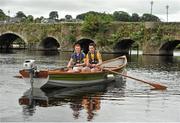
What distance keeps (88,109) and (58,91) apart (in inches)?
223

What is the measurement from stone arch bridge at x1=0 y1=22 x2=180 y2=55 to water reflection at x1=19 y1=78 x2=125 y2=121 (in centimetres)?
4151

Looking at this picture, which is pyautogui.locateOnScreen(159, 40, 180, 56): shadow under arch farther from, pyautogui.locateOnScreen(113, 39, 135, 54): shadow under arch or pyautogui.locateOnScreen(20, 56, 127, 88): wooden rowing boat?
pyautogui.locateOnScreen(20, 56, 127, 88): wooden rowing boat

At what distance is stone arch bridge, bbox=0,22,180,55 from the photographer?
6944 cm

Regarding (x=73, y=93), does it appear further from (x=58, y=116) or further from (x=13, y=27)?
(x=13, y=27)

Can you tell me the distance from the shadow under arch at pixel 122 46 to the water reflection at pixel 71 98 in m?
46.6

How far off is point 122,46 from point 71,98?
5556cm

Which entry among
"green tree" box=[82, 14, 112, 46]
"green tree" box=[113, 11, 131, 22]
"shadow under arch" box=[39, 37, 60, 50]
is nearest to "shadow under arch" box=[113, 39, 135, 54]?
"green tree" box=[82, 14, 112, 46]

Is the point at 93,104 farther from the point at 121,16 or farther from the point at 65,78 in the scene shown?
the point at 121,16

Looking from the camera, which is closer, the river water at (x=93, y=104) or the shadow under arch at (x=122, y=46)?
the river water at (x=93, y=104)

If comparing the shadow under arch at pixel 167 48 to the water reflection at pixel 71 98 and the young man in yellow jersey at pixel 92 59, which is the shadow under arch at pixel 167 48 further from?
the water reflection at pixel 71 98

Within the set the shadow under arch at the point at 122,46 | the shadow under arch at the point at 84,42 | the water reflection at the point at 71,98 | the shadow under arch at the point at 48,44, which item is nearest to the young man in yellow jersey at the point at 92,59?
the water reflection at the point at 71,98

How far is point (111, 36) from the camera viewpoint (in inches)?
2987

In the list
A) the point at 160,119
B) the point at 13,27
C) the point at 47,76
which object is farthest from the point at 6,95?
the point at 13,27

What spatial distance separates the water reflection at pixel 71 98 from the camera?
20.5 meters
